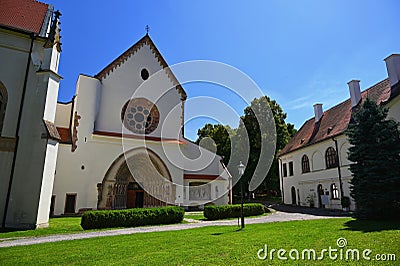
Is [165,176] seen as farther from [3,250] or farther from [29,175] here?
[3,250]

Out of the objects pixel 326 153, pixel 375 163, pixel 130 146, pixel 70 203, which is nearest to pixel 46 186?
pixel 70 203

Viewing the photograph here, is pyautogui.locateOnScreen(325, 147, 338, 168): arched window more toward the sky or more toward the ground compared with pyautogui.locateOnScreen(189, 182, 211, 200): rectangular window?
more toward the sky

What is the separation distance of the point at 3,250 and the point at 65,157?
397 inches

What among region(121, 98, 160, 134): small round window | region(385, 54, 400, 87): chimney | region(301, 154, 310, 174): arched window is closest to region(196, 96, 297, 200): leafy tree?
region(301, 154, 310, 174): arched window

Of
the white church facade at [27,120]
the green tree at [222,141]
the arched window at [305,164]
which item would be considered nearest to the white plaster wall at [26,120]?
the white church facade at [27,120]

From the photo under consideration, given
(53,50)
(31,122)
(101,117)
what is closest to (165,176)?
(101,117)

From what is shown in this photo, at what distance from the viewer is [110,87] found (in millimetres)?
18797

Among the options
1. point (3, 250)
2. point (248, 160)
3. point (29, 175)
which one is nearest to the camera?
point (3, 250)

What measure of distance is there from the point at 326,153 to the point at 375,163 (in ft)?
39.0

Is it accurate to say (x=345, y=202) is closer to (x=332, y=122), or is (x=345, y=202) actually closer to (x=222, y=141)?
(x=332, y=122)

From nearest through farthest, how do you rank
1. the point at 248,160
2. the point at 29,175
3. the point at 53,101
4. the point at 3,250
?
the point at 3,250
the point at 29,175
the point at 53,101
the point at 248,160

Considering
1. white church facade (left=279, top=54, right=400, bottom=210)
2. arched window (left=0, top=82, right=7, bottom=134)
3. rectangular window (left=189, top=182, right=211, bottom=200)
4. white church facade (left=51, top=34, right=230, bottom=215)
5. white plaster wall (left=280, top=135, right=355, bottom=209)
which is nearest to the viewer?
arched window (left=0, top=82, right=7, bottom=134)

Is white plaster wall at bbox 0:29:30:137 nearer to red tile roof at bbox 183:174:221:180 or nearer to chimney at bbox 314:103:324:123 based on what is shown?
red tile roof at bbox 183:174:221:180

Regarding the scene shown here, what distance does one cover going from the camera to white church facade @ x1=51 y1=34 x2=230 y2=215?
52.0ft
